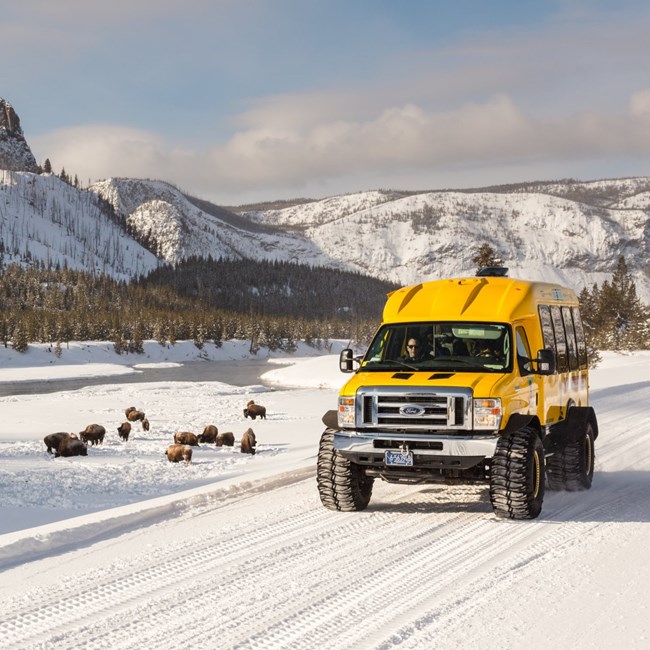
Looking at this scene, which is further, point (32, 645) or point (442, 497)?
point (442, 497)

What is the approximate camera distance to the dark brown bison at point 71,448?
1897 cm

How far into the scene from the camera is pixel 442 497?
37.2 feet

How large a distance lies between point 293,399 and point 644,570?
33323 mm

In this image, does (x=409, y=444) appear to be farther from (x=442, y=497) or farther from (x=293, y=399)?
(x=293, y=399)

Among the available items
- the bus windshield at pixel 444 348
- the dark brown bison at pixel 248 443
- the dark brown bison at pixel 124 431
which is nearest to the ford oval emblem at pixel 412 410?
the bus windshield at pixel 444 348

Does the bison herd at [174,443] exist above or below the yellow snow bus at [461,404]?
below

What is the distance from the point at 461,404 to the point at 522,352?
68.2 inches

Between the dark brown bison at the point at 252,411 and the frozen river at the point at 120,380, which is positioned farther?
the frozen river at the point at 120,380

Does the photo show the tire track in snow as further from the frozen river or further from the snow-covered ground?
the frozen river

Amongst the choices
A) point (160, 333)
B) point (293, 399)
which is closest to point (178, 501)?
point (293, 399)

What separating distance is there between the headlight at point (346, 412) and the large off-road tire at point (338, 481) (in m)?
0.34

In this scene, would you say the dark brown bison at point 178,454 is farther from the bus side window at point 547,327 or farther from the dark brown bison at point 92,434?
the bus side window at point 547,327

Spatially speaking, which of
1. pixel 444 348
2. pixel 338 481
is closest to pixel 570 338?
pixel 444 348

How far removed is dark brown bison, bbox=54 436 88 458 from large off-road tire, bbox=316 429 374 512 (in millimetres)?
10385
